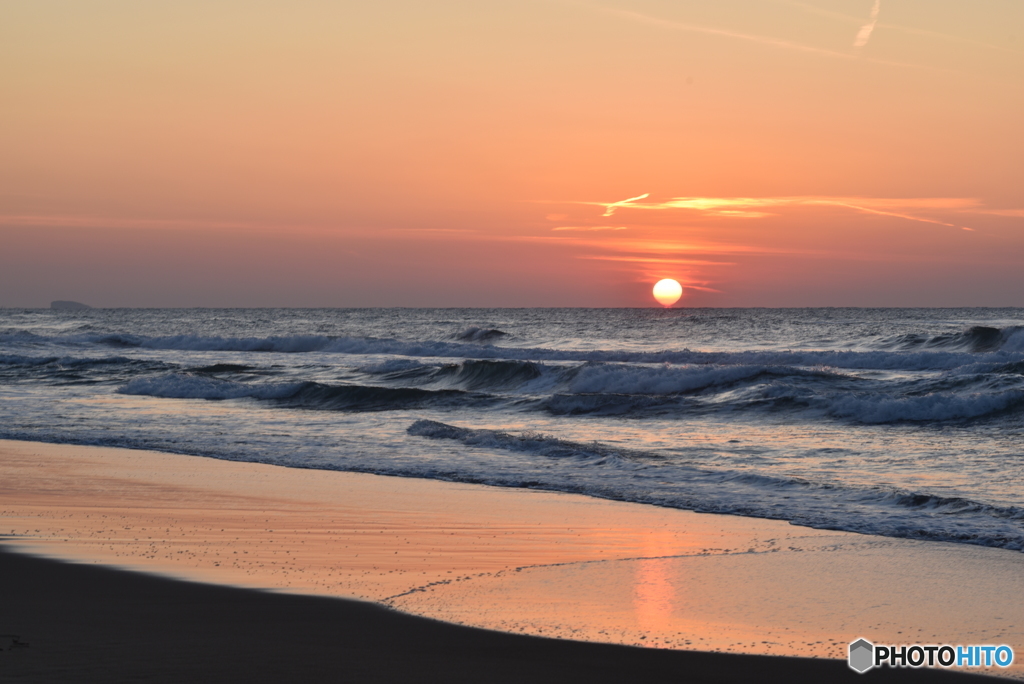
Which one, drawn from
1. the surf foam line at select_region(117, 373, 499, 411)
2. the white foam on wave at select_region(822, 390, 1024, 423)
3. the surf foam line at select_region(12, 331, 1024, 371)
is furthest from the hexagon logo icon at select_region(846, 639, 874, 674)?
the surf foam line at select_region(12, 331, 1024, 371)

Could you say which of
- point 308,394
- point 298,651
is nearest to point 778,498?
point 298,651

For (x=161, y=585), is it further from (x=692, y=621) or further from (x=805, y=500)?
(x=805, y=500)

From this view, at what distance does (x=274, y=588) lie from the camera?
6395mm

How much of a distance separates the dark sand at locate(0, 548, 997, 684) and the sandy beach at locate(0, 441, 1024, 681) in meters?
0.02

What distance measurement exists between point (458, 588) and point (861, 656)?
284 cm

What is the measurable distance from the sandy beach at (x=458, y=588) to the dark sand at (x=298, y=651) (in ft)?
0.06

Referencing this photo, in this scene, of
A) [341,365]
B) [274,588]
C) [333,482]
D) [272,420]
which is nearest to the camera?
[274,588]

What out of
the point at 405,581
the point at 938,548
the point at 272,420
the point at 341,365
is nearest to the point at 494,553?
the point at 405,581

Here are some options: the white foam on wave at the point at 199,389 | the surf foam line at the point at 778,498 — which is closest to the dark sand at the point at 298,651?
the surf foam line at the point at 778,498

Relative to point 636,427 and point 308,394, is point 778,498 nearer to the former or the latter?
point 636,427

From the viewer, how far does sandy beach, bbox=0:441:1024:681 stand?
4.99 m

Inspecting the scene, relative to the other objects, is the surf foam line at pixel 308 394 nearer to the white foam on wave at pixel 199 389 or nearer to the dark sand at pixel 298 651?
the white foam on wave at pixel 199 389

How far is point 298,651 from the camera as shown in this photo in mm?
5047

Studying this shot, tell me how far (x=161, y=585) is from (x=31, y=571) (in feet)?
3.75
